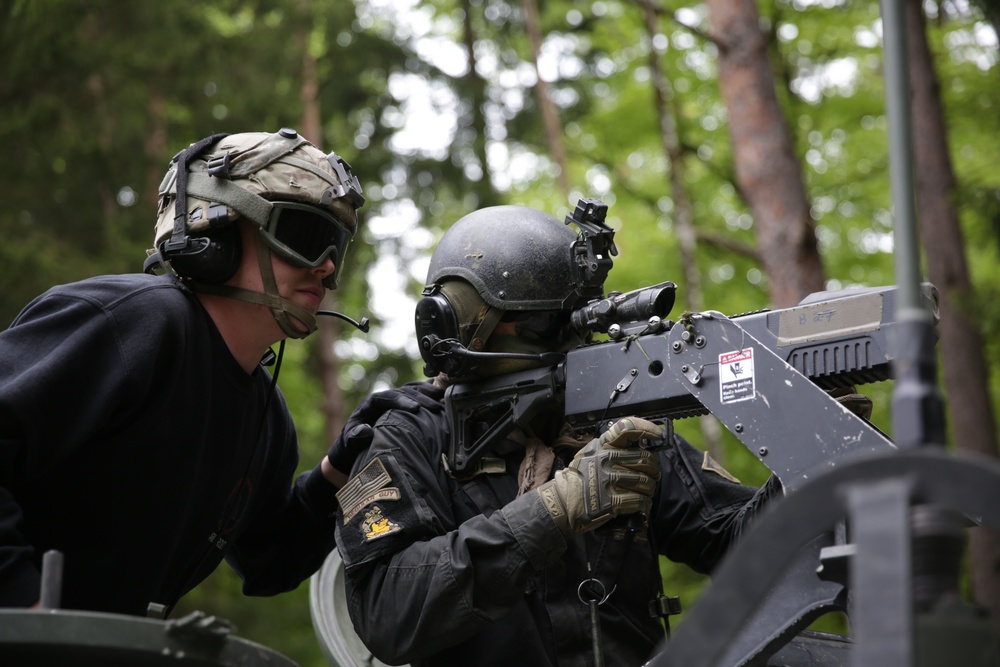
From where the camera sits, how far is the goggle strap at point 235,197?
410cm

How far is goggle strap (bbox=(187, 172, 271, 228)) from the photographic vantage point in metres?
4.10

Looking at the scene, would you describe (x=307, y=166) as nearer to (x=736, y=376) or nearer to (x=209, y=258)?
(x=209, y=258)

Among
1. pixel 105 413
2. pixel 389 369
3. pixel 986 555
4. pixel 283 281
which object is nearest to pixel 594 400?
pixel 283 281

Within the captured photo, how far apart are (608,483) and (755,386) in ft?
1.95

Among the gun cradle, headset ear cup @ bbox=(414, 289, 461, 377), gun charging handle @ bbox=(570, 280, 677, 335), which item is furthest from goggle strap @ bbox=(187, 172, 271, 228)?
the gun cradle

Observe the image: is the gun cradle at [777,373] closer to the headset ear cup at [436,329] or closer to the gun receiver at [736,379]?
the gun receiver at [736,379]

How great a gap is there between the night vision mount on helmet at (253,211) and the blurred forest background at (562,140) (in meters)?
5.98

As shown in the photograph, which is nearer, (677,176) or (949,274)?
(949,274)

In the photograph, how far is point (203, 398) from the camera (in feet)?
13.0

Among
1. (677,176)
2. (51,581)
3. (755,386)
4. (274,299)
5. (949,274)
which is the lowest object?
(51,581)

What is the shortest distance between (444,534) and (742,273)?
1147 centimetres

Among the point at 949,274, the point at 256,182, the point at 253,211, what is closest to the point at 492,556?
the point at 253,211

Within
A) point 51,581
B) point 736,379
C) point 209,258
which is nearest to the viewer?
point 51,581

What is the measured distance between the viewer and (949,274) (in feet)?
40.5
